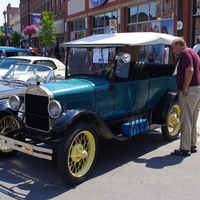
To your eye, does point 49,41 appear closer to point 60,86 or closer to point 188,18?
point 188,18

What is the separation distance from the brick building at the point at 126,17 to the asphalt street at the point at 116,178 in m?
5.89

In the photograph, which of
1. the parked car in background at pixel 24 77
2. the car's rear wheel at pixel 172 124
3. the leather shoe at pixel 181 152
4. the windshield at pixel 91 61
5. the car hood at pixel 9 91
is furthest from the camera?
the parked car in background at pixel 24 77

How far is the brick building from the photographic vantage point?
1384cm

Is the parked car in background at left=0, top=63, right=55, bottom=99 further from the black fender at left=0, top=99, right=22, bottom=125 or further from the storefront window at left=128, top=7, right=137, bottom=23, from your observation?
the storefront window at left=128, top=7, right=137, bottom=23

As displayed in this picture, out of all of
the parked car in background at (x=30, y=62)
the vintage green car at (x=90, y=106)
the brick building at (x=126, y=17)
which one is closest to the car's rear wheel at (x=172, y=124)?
the vintage green car at (x=90, y=106)

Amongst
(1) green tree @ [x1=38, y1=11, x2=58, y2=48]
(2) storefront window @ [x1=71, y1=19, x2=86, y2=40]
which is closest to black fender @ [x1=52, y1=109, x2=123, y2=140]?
(1) green tree @ [x1=38, y1=11, x2=58, y2=48]

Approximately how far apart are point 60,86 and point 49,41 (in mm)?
21213

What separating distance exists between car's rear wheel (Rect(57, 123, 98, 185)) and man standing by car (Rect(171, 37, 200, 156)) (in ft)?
5.52

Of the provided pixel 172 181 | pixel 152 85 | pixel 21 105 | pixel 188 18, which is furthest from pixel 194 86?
pixel 188 18

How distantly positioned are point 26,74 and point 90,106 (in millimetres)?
2958

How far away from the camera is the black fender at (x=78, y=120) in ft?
12.5

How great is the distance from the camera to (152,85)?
5.58 m

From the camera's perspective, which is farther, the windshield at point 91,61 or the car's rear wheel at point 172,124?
the car's rear wheel at point 172,124

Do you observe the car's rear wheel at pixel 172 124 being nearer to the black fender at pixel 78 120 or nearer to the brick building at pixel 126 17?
the black fender at pixel 78 120
